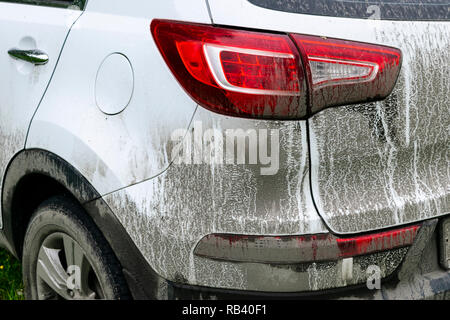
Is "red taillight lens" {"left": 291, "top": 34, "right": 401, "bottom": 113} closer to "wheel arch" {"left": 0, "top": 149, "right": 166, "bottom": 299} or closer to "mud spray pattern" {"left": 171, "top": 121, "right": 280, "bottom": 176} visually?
"mud spray pattern" {"left": 171, "top": 121, "right": 280, "bottom": 176}

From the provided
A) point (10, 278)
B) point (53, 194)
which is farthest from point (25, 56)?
point (10, 278)

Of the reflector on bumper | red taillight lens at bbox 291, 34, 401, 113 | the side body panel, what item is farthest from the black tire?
red taillight lens at bbox 291, 34, 401, 113

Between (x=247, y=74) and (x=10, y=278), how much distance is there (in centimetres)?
212

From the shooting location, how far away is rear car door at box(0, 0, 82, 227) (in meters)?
2.25

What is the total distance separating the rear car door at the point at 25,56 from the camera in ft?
7.38

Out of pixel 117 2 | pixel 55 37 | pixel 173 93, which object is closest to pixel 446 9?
pixel 173 93

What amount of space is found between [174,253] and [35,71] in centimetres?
87

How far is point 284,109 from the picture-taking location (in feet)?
5.83

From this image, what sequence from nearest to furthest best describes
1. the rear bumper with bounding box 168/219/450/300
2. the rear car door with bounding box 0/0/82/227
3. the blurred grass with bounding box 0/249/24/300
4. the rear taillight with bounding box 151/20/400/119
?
1. the rear taillight with bounding box 151/20/400/119
2. the rear bumper with bounding box 168/219/450/300
3. the rear car door with bounding box 0/0/82/227
4. the blurred grass with bounding box 0/249/24/300

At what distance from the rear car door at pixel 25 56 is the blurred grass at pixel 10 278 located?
85cm

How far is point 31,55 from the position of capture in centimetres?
231

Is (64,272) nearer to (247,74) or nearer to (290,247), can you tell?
(290,247)
